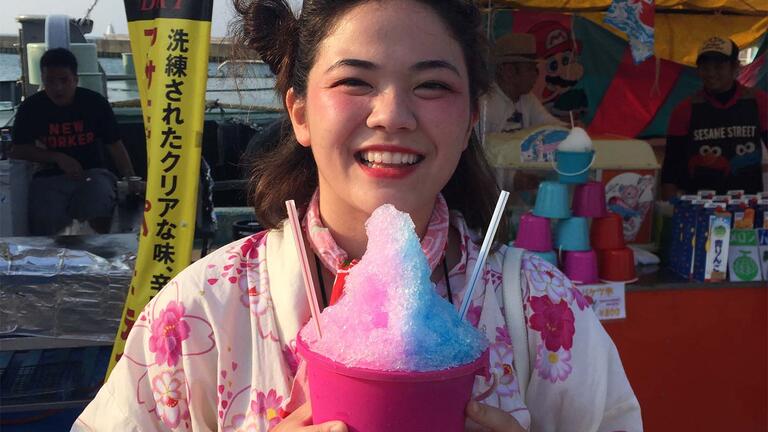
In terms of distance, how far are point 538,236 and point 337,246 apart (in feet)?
5.86

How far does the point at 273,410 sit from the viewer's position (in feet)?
3.56

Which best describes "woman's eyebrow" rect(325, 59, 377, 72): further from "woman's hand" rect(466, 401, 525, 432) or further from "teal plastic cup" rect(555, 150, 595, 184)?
"teal plastic cup" rect(555, 150, 595, 184)

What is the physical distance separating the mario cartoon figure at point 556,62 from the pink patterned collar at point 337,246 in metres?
Answer: 5.85

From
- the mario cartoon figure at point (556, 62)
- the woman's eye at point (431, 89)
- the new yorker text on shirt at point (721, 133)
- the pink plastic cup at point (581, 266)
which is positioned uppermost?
the mario cartoon figure at point (556, 62)

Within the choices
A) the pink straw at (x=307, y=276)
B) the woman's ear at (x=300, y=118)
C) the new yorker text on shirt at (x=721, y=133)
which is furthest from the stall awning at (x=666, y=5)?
the pink straw at (x=307, y=276)

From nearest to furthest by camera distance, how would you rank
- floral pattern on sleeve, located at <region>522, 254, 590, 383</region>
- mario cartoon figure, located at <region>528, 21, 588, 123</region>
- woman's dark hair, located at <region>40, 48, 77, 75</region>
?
floral pattern on sleeve, located at <region>522, 254, 590, 383</region>, woman's dark hair, located at <region>40, 48, 77, 75</region>, mario cartoon figure, located at <region>528, 21, 588, 123</region>

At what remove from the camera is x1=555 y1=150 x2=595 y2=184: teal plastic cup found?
2830 millimetres

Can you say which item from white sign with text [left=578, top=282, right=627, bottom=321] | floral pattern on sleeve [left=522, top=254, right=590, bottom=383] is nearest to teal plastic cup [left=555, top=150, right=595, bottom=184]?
white sign with text [left=578, top=282, right=627, bottom=321]

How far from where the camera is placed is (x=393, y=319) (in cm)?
83

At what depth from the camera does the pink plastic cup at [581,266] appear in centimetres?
282

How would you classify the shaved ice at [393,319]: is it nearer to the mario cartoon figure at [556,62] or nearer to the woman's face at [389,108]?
the woman's face at [389,108]

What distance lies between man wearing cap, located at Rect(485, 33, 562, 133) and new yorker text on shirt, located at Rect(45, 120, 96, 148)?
3.01m

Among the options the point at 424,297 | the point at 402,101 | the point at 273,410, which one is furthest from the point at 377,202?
the point at 273,410

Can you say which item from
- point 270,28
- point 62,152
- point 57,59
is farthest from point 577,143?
point 57,59
